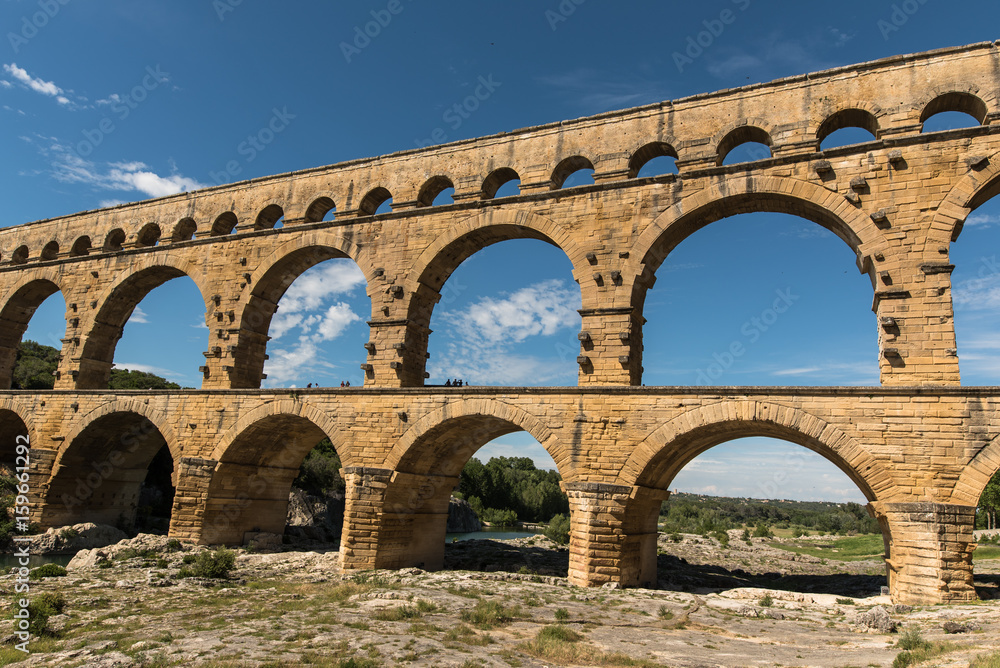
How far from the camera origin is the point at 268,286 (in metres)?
18.1

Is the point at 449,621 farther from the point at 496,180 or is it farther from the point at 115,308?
the point at 115,308

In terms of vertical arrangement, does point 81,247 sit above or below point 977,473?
above

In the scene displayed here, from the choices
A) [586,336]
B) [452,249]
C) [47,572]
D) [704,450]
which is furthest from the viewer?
[452,249]

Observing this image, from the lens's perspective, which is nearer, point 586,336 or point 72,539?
point 586,336

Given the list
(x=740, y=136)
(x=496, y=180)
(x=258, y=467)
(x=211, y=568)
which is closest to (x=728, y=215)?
(x=740, y=136)

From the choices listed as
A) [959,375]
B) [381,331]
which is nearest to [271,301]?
[381,331]

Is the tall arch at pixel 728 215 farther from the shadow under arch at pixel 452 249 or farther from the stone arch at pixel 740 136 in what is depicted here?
the shadow under arch at pixel 452 249

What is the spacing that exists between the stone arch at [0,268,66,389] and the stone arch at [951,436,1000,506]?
2622 centimetres

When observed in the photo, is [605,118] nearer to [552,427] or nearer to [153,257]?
[552,427]

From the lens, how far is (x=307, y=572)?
539 inches

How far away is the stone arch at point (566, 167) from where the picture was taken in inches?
593

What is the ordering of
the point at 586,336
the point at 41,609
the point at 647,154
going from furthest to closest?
the point at 647,154 → the point at 586,336 → the point at 41,609

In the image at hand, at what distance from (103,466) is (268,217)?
32.1 ft

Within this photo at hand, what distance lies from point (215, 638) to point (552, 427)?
23.4 feet
